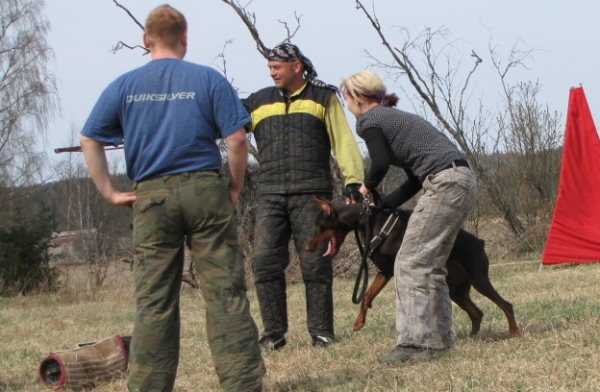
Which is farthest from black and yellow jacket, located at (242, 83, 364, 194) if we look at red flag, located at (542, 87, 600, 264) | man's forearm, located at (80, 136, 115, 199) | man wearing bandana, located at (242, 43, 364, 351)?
red flag, located at (542, 87, 600, 264)

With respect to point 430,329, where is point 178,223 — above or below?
above

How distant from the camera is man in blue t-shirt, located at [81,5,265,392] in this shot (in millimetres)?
4129

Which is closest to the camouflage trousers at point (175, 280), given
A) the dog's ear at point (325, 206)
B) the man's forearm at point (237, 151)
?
A: the man's forearm at point (237, 151)

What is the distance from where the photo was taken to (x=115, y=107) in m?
4.21

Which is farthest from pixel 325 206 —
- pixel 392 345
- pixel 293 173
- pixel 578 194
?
pixel 578 194

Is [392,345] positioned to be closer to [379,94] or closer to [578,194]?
[379,94]

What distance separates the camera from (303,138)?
5926 millimetres

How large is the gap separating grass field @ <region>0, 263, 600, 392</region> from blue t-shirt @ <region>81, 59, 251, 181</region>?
1393 millimetres

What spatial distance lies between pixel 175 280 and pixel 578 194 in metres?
9.23

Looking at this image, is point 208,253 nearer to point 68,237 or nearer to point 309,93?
point 309,93

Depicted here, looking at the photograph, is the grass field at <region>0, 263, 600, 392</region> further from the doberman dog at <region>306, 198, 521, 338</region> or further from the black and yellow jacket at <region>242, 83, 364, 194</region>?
the black and yellow jacket at <region>242, 83, 364, 194</region>

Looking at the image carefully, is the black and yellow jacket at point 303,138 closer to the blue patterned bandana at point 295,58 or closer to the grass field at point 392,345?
the blue patterned bandana at point 295,58

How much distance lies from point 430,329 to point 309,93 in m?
1.88

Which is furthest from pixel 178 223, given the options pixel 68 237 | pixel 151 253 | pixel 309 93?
pixel 68 237
